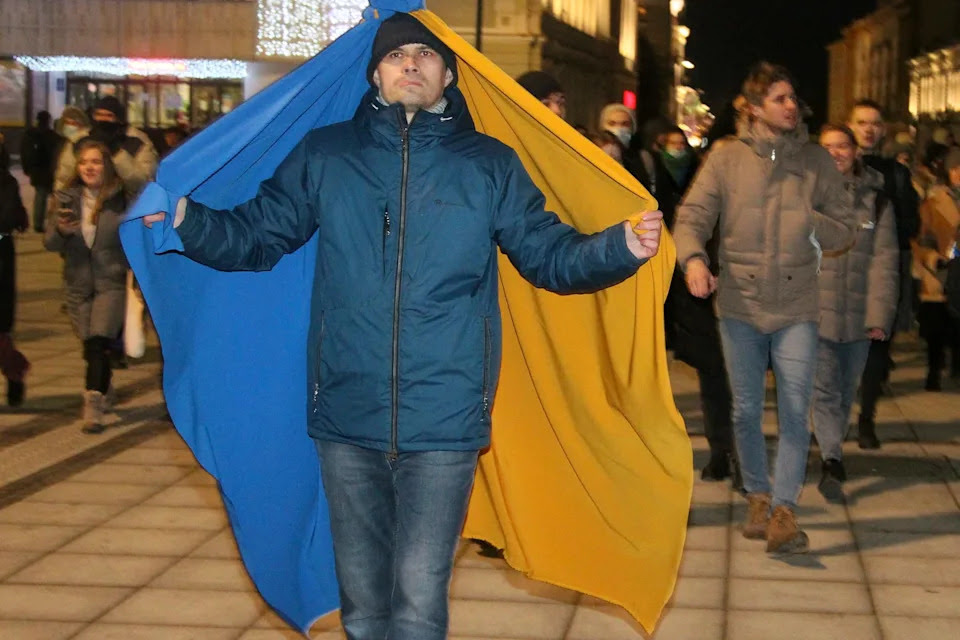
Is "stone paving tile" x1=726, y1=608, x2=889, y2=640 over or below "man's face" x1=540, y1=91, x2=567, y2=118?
below

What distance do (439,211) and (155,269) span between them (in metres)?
0.92

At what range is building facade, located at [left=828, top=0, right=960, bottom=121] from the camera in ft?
273

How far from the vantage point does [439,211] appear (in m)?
4.18

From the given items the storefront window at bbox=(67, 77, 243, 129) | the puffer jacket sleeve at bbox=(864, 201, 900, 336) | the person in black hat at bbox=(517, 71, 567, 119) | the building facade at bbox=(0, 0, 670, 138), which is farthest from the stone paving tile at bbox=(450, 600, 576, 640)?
the storefront window at bbox=(67, 77, 243, 129)

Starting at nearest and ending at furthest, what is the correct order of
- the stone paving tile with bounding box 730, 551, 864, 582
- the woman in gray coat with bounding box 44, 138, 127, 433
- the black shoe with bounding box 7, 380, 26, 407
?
the stone paving tile with bounding box 730, 551, 864, 582, the woman in gray coat with bounding box 44, 138, 127, 433, the black shoe with bounding box 7, 380, 26, 407

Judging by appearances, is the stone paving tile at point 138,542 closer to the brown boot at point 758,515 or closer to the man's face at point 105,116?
the brown boot at point 758,515

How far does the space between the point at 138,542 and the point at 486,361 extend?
11.1 ft

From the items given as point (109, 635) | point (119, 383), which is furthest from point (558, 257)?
point (119, 383)

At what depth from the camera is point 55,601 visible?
6195mm

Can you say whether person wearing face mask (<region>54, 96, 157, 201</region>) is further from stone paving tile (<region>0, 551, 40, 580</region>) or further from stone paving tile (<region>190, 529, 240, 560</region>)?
stone paving tile (<region>0, 551, 40, 580</region>)

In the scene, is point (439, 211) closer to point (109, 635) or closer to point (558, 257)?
point (558, 257)

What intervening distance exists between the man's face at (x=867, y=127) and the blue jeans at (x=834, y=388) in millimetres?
1116

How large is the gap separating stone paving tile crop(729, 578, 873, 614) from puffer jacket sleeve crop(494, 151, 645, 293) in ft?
7.80

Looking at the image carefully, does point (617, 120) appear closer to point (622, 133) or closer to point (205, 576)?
point (622, 133)
